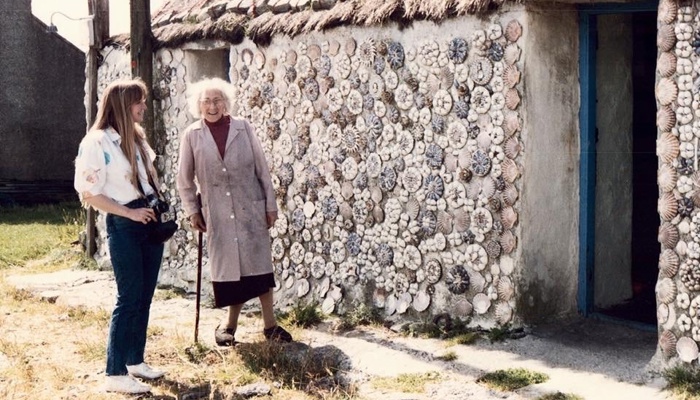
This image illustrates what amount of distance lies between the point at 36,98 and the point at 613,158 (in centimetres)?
1302

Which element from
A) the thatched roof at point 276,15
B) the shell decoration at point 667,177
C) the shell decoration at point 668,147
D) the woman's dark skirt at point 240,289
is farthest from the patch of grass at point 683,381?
the woman's dark skirt at point 240,289

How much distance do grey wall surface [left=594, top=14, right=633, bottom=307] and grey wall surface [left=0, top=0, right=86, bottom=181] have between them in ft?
41.9

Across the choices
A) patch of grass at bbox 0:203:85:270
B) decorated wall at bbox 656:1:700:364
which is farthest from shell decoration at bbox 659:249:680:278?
patch of grass at bbox 0:203:85:270

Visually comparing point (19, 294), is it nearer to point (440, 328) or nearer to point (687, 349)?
point (440, 328)

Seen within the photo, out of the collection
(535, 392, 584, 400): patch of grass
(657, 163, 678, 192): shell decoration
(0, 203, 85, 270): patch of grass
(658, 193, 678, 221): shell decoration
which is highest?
(657, 163, 678, 192): shell decoration

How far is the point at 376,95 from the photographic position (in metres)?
7.39

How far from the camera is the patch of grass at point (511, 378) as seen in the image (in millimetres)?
5645

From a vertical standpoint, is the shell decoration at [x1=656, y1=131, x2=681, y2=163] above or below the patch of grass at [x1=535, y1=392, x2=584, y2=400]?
above

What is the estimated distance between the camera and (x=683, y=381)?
535 centimetres

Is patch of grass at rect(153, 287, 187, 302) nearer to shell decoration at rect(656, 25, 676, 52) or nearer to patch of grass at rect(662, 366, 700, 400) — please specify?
patch of grass at rect(662, 366, 700, 400)

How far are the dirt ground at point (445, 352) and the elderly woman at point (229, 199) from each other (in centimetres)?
46

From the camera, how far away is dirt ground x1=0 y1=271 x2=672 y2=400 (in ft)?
18.3

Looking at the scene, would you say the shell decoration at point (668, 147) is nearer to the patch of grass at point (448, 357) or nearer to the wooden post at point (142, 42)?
the patch of grass at point (448, 357)

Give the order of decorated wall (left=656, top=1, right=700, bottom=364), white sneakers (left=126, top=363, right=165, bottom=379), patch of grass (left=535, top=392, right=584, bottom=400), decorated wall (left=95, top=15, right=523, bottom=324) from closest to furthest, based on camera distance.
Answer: patch of grass (left=535, top=392, right=584, bottom=400) → decorated wall (left=656, top=1, right=700, bottom=364) → white sneakers (left=126, top=363, right=165, bottom=379) → decorated wall (left=95, top=15, right=523, bottom=324)
